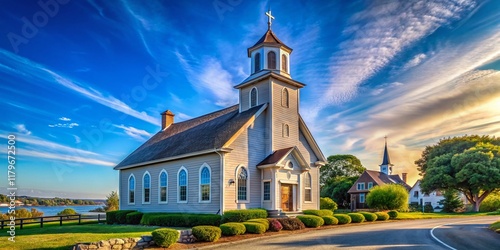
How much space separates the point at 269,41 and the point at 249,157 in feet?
28.8

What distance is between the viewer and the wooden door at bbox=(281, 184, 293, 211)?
24.3 meters

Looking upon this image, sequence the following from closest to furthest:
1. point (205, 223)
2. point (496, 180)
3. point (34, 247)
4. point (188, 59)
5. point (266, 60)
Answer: point (34, 247) < point (205, 223) < point (188, 59) < point (266, 60) < point (496, 180)

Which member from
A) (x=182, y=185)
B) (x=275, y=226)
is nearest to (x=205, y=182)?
(x=182, y=185)

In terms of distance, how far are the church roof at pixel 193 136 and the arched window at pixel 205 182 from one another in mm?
1250

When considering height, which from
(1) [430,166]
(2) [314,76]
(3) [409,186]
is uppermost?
(2) [314,76]

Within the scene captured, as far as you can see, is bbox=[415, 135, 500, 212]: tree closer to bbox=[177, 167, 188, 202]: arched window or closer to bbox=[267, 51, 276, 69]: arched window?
bbox=[267, 51, 276, 69]: arched window

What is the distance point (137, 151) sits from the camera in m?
34.0

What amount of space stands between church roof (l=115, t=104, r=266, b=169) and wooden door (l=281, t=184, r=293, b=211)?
5181mm

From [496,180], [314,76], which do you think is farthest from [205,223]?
[496,180]

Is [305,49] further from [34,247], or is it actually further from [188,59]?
[34,247]

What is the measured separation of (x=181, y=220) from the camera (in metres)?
22.2

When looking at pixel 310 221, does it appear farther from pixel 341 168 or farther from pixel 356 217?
pixel 341 168

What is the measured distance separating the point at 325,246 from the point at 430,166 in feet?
149

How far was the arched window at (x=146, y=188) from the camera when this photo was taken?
28781mm
